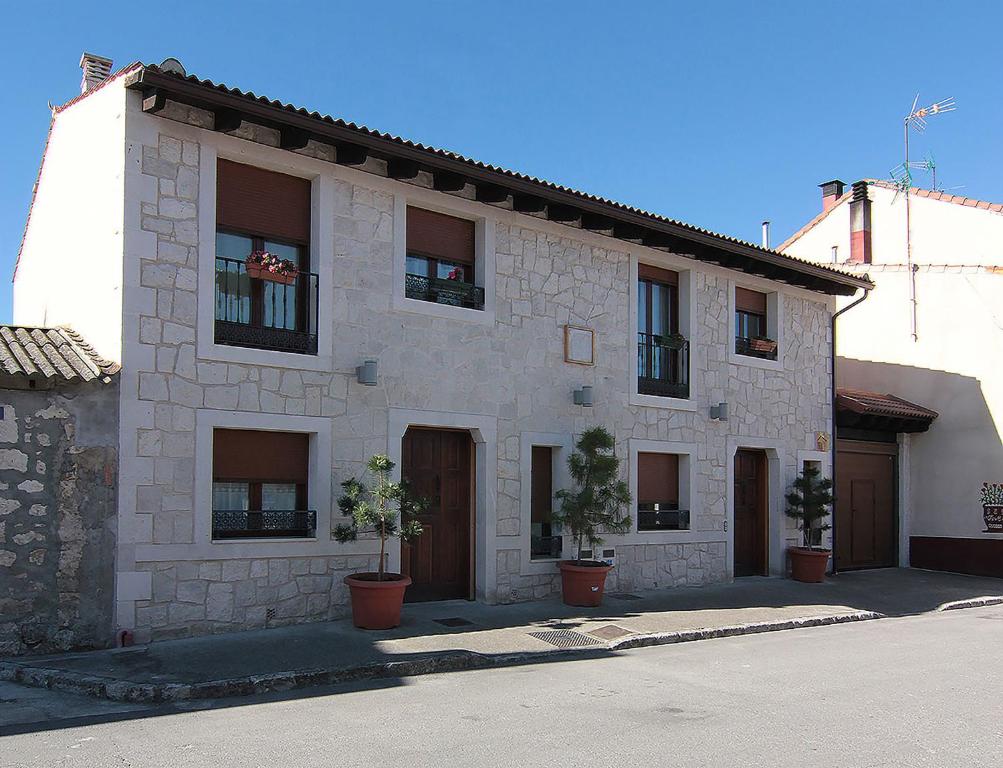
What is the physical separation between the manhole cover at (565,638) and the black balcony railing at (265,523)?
271 centimetres

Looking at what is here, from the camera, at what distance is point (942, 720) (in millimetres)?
6719

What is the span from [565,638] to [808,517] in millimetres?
7170

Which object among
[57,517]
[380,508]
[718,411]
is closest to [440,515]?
[380,508]

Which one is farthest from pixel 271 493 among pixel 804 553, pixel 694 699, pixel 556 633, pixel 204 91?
pixel 804 553

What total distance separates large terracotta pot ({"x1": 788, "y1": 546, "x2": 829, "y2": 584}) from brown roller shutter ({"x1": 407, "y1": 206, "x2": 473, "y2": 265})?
7.72 m

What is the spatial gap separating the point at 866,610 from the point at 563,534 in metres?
4.39

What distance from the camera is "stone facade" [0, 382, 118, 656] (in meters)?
8.38

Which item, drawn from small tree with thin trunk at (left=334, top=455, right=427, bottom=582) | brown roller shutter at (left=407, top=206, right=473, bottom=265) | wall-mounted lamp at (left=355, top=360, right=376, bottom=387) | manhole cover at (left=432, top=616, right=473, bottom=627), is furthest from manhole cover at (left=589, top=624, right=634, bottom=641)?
brown roller shutter at (left=407, top=206, right=473, bottom=265)

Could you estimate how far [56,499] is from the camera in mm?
8602

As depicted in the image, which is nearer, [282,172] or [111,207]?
[111,207]

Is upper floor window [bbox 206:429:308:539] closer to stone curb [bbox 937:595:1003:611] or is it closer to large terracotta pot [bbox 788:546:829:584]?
large terracotta pot [bbox 788:546:829:584]

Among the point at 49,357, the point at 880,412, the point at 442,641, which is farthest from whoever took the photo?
the point at 880,412

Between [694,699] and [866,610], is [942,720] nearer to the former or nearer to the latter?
[694,699]

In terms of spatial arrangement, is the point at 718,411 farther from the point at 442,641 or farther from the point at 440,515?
the point at 442,641
